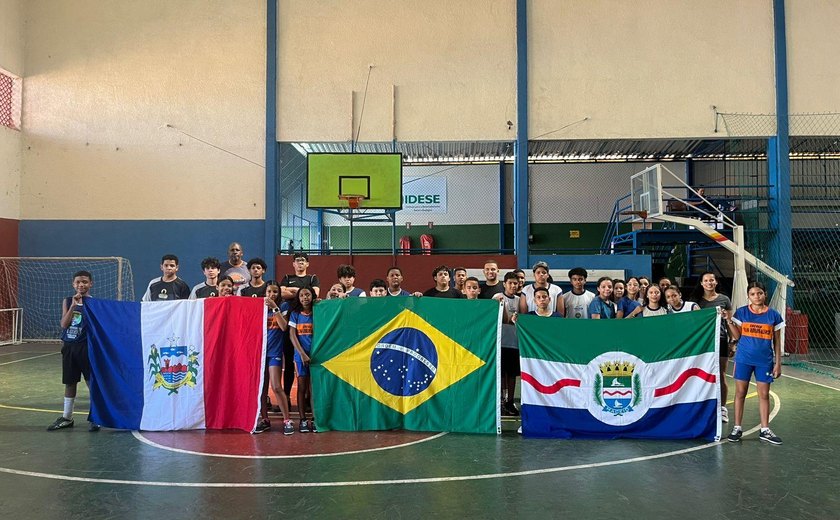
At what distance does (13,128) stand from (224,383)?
12.3 meters

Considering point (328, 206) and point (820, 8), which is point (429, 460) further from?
point (820, 8)

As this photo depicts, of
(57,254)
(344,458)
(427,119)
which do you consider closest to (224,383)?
(344,458)

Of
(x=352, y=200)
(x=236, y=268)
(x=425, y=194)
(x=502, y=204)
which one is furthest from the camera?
(x=425, y=194)

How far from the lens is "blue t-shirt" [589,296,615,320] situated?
6.66 metres

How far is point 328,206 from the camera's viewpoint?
13227mm

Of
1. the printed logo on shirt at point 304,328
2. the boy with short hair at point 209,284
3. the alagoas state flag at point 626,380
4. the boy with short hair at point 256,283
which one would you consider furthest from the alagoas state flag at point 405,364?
the boy with short hair at point 209,284

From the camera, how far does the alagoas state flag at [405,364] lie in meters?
6.13

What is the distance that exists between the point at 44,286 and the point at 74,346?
32.8ft

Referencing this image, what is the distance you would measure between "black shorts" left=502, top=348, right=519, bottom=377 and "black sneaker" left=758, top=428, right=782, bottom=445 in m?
2.57

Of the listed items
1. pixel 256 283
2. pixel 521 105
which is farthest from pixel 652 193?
pixel 256 283

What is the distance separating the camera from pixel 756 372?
230 inches

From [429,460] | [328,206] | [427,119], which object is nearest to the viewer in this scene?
[429,460]

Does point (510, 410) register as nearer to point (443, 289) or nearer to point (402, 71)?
point (443, 289)

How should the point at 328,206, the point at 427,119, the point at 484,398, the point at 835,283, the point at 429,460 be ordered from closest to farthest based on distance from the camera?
the point at 429,460, the point at 484,398, the point at 328,206, the point at 427,119, the point at 835,283
